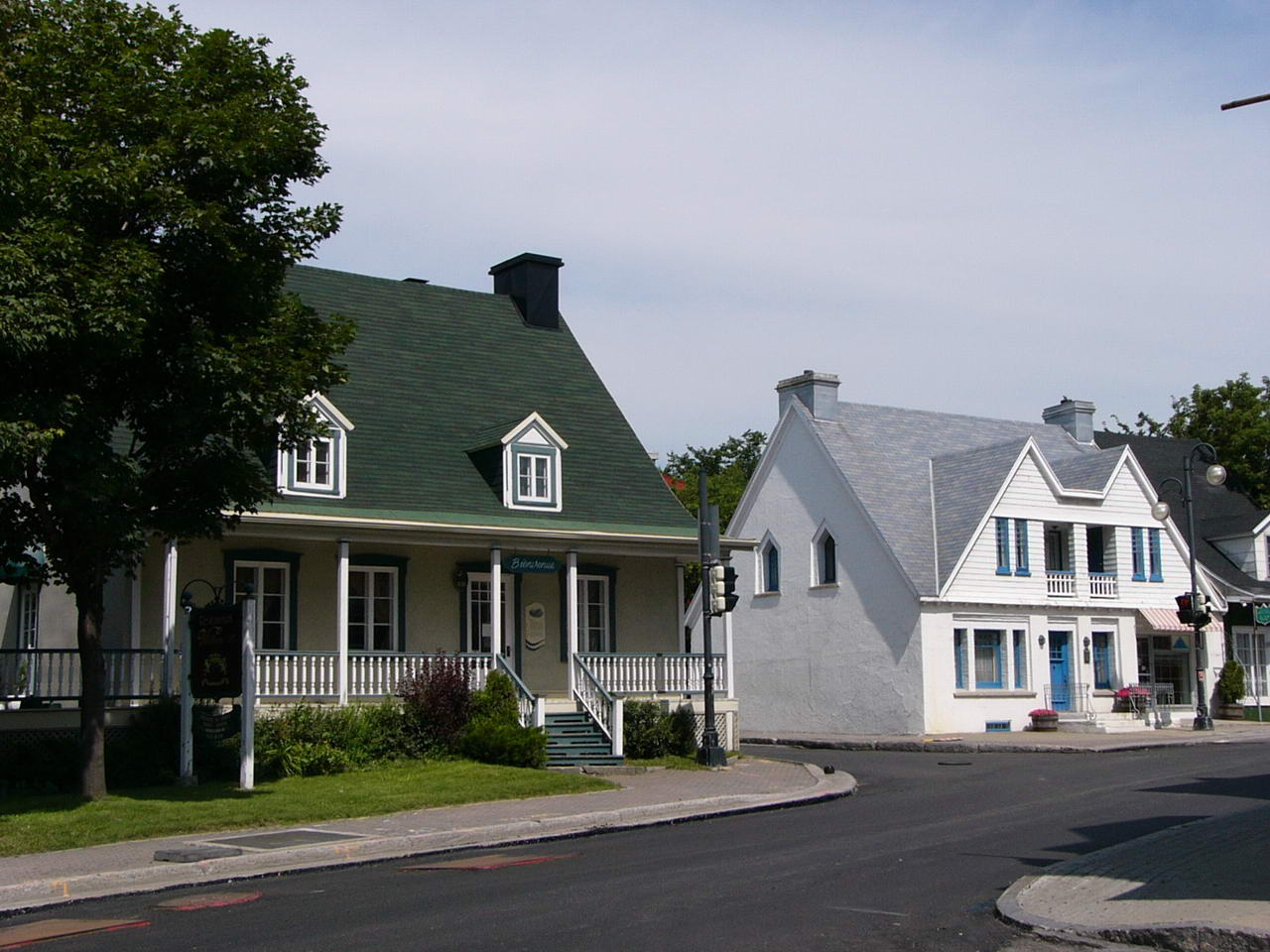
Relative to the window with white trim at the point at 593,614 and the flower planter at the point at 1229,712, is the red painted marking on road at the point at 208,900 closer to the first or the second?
the window with white trim at the point at 593,614

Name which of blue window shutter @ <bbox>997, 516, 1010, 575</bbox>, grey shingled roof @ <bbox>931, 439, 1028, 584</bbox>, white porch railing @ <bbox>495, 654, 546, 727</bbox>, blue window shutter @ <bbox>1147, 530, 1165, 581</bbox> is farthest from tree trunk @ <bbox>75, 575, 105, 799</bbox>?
blue window shutter @ <bbox>1147, 530, 1165, 581</bbox>

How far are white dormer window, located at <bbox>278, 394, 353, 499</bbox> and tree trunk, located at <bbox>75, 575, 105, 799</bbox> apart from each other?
22.2ft

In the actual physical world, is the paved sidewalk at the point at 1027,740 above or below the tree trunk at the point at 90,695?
below

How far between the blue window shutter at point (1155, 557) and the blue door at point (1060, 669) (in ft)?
14.2

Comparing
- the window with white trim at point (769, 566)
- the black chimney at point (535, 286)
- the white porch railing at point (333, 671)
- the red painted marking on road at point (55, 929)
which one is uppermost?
the black chimney at point (535, 286)

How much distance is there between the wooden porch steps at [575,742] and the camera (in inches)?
947

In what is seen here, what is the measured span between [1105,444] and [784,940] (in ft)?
136

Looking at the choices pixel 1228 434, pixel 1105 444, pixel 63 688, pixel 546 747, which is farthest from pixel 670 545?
pixel 1228 434

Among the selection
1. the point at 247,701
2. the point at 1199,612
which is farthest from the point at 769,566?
the point at 247,701

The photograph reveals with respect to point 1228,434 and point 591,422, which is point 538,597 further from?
point 1228,434

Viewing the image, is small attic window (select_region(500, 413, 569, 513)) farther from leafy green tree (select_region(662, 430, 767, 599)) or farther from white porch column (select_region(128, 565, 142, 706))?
leafy green tree (select_region(662, 430, 767, 599))

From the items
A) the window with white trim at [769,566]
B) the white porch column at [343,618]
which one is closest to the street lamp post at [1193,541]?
the window with white trim at [769,566]

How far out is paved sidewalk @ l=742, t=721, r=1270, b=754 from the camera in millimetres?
29438

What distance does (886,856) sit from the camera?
13.2 meters
